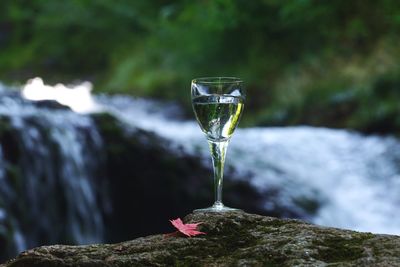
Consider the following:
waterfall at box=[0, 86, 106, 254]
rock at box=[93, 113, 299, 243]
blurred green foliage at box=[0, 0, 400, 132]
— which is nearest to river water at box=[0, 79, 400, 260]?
waterfall at box=[0, 86, 106, 254]

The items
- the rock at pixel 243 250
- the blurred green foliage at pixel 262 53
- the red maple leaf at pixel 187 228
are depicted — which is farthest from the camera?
the blurred green foliage at pixel 262 53

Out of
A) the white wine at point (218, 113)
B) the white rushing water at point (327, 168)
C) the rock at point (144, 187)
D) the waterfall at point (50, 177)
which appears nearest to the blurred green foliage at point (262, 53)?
the white rushing water at point (327, 168)

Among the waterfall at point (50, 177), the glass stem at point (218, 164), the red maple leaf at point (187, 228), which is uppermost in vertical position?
the waterfall at point (50, 177)

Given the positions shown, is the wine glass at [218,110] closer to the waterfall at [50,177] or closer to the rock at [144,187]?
the waterfall at [50,177]

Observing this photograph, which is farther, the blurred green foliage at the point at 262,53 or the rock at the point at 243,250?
the blurred green foliage at the point at 262,53

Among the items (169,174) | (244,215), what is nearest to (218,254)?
(244,215)

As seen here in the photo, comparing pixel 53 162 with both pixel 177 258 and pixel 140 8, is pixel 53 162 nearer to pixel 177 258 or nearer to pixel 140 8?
pixel 177 258

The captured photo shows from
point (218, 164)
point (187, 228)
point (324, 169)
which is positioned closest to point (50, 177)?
point (324, 169)
